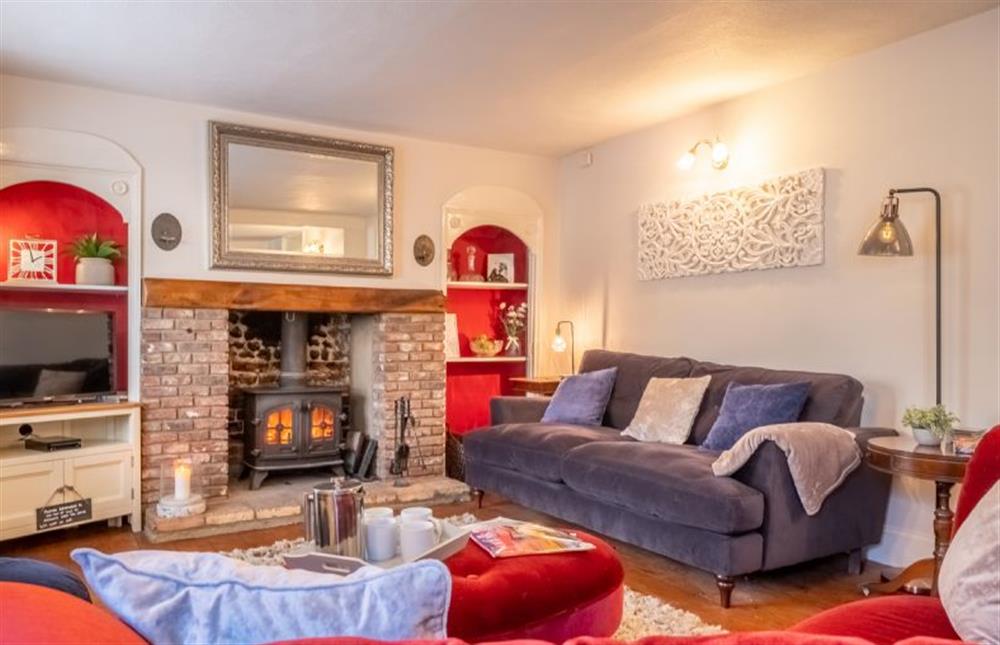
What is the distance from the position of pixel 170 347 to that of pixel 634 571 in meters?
2.93

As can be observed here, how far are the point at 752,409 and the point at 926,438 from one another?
0.81 metres

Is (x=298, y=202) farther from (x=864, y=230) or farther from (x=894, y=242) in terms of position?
(x=894, y=242)

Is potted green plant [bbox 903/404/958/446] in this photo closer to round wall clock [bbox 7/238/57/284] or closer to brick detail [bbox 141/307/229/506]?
brick detail [bbox 141/307/229/506]

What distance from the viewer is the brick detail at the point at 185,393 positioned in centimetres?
416

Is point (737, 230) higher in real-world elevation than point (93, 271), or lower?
higher

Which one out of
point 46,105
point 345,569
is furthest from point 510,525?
point 46,105

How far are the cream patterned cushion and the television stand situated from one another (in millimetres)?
2848

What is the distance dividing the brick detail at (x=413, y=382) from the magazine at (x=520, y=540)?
2699 millimetres

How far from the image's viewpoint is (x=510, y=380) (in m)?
5.69

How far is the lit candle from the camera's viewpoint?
3.99 meters

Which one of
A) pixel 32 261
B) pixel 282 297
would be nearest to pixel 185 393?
pixel 282 297

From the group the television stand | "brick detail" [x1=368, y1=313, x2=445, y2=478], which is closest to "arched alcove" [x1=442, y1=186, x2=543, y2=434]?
"brick detail" [x1=368, y1=313, x2=445, y2=478]

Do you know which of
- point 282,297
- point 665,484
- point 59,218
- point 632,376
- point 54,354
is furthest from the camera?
point 282,297

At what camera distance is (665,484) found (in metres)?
3.06
